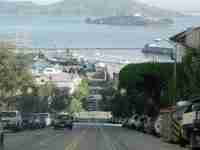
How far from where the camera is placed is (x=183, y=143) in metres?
39.3

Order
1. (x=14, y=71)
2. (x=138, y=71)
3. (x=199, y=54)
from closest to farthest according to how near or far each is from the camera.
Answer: (x=199, y=54) < (x=14, y=71) < (x=138, y=71)

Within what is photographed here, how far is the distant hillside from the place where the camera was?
11169 cm

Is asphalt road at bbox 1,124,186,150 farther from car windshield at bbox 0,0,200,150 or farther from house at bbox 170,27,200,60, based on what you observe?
house at bbox 170,27,200,60

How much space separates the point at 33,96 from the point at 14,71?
2752cm

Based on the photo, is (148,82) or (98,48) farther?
(98,48)

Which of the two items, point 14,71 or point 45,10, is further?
point 45,10

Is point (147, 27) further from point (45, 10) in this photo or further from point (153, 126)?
point (153, 126)

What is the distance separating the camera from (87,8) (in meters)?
128

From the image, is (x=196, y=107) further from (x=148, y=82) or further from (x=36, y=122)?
(x=148, y=82)


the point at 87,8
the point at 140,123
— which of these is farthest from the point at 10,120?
the point at 87,8

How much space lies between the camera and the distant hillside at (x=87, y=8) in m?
112

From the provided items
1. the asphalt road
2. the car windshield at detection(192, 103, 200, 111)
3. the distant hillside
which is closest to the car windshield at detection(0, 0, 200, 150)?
the distant hillside

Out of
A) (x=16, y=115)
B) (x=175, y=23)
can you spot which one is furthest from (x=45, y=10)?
(x=16, y=115)

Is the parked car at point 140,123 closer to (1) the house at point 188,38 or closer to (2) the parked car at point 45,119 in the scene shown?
(2) the parked car at point 45,119
